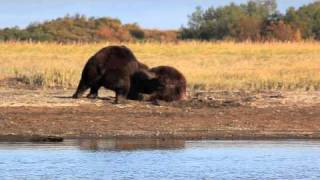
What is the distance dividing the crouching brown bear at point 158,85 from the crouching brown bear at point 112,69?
0.72ft

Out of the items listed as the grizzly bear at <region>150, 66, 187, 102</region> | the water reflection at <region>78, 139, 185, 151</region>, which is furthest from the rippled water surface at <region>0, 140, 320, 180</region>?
the grizzly bear at <region>150, 66, 187, 102</region>

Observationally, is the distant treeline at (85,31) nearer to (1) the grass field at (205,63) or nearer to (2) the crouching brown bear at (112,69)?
(1) the grass field at (205,63)

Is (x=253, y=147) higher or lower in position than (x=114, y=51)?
lower

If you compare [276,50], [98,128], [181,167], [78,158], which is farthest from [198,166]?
[276,50]

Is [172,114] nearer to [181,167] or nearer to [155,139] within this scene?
[155,139]

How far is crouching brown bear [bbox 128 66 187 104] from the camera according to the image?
766 inches

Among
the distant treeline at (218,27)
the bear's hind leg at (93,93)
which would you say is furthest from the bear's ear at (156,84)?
the distant treeline at (218,27)

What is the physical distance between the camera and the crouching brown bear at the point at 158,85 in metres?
19.5

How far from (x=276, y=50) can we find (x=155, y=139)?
692 inches

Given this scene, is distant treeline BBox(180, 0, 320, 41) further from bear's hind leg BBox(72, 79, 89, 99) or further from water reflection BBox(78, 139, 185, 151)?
water reflection BBox(78, 139, 185, 151)

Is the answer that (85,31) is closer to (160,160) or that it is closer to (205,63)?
(205,63)

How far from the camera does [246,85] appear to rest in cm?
2294

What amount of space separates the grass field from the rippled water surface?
695 cm

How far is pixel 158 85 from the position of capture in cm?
1947
